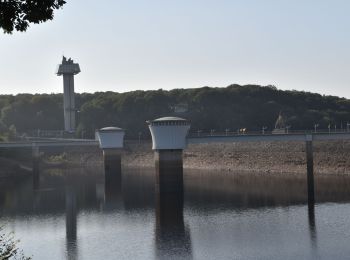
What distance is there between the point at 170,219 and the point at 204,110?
7363 cm

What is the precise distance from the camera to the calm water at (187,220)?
32.2m

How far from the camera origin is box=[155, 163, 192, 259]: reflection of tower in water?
1276 inches

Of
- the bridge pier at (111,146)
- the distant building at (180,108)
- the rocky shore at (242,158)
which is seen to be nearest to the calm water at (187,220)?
the rocky shore at (242,158)

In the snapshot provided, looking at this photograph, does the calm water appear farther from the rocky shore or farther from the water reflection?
the rocky shore

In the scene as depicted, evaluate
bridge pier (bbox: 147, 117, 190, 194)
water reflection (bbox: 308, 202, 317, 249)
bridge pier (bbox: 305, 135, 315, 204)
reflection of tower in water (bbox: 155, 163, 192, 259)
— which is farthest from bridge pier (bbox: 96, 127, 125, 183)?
water reflection (bbox: 308, 202, 317, 249)

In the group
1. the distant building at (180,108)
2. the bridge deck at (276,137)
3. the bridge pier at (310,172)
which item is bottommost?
the bridge pier at (310,172)

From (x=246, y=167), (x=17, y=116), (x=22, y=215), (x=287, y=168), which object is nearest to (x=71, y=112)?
(x=17, y=116)

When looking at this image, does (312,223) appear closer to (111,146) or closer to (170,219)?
(170,219)

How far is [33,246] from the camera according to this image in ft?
115

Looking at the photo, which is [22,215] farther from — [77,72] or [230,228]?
[77,72]

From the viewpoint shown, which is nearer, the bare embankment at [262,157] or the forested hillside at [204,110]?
the bare embankment at [262,157]

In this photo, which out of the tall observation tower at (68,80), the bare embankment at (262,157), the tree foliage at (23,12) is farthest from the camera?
the tall observation tower at (68,80)

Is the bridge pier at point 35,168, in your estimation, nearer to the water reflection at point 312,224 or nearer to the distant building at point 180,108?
the water reflection at point 312,224

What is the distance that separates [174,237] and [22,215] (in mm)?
16981
